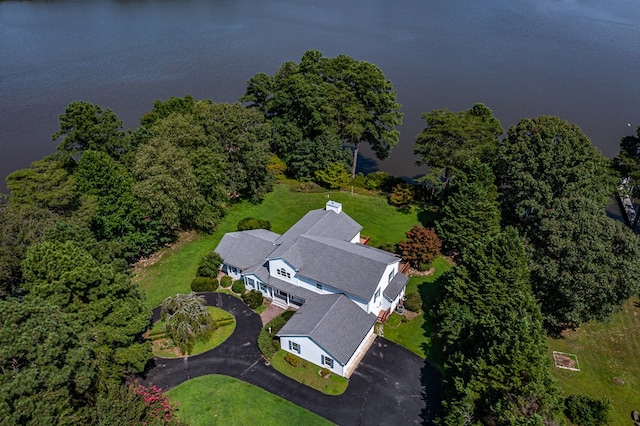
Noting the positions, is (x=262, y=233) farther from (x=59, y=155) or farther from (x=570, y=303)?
(x=570, y=303)

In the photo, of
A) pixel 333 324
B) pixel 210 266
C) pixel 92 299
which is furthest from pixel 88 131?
pixel 333 324

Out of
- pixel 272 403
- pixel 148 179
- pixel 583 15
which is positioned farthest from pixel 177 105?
pixel 583 15

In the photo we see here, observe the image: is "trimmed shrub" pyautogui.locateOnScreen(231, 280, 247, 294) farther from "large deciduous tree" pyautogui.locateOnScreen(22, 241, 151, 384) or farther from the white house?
"large deciduous tree" pyautogui.locateOnScreen(22, 241, 151, 384)

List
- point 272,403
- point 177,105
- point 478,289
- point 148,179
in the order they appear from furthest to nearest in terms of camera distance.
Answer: point 177,105
point 148,179
point 478,289
point 272,403

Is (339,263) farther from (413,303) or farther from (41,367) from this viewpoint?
(41,367)

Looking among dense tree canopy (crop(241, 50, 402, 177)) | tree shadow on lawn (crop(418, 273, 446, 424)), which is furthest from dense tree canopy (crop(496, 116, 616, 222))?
dense tree canopy (crop(241, 50, 402, 177))

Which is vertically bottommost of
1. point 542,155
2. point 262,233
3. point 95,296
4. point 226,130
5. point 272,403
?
point 272,403
